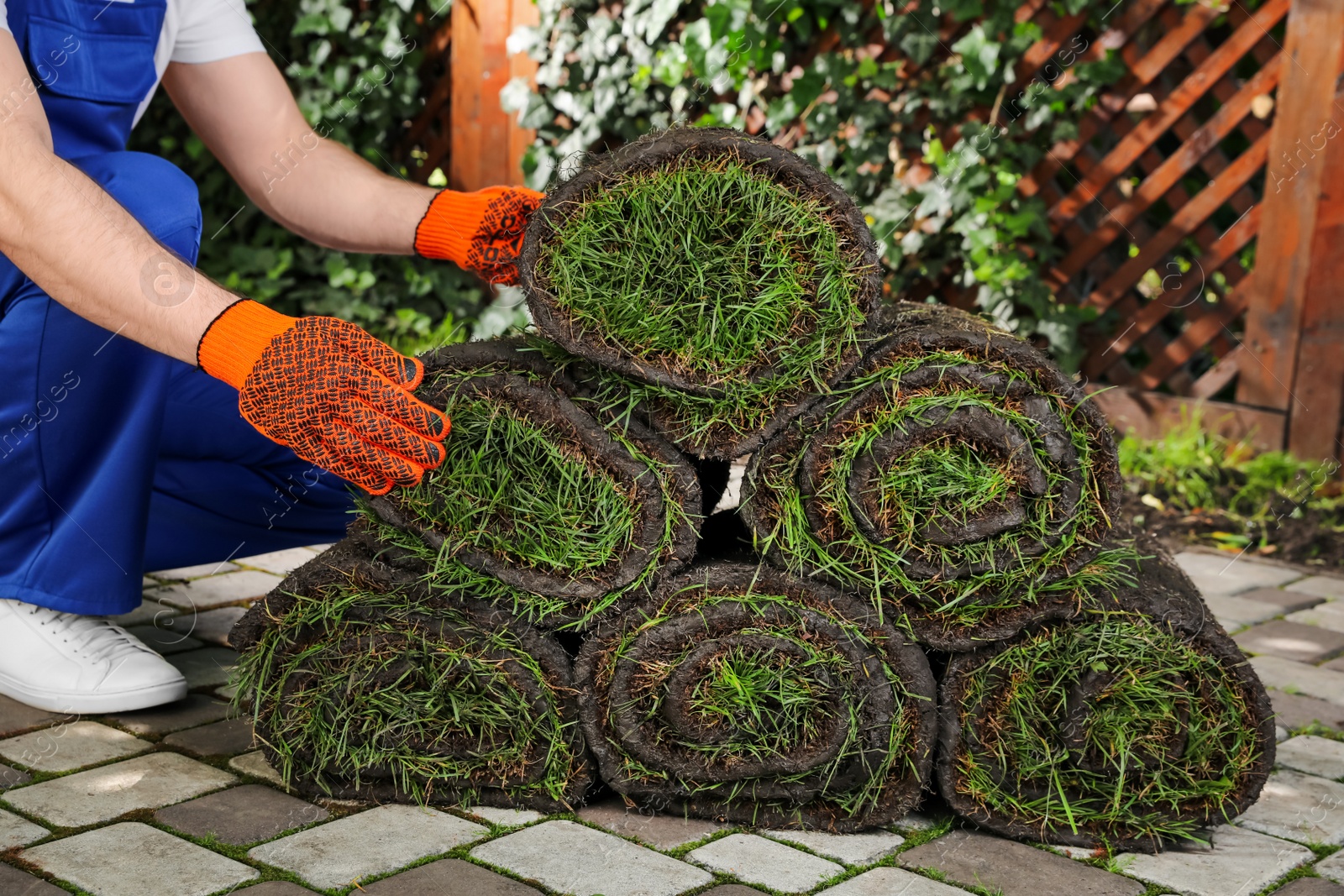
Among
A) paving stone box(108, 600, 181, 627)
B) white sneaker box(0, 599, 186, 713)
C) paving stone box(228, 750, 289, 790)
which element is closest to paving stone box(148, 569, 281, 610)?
paving stone box(108, 600, 181, 627)

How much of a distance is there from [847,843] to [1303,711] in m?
1.09

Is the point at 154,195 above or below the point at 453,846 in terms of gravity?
above

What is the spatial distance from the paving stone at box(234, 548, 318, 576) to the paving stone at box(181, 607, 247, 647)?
283mm

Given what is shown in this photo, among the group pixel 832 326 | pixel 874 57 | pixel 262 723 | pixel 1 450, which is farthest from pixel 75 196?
pixel 874 57

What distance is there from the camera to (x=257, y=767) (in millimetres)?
1930

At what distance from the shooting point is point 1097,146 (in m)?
4.16

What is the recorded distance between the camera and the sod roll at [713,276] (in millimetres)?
1699

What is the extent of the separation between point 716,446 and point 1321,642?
5.69 feet

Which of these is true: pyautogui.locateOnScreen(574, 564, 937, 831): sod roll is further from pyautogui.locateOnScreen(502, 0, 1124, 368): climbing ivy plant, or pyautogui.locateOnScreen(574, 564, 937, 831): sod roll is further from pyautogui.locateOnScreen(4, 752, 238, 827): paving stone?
pyautogui.locateOnScreen(502, 0, 1124, 368): climbing ivy plant

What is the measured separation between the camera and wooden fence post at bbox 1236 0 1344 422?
3641 mm

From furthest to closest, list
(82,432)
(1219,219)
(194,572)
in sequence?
(1219,219), (194,572), (82,432)

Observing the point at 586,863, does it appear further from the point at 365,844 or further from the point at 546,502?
the point at 546,502

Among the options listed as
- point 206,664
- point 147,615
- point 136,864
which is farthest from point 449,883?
point 147,615

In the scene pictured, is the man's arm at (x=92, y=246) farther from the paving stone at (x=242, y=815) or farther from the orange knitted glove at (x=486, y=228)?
the paving stone at (x=242, y=815)
